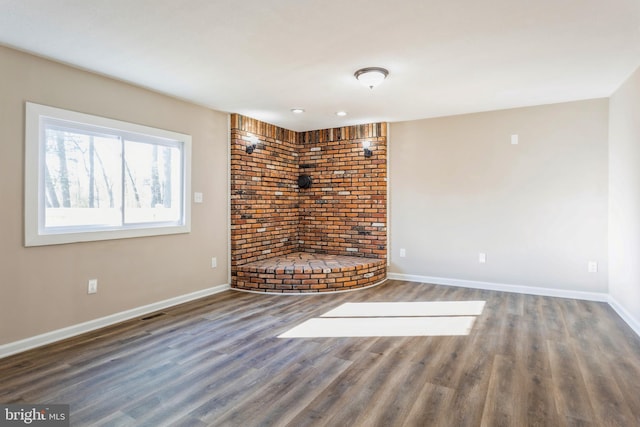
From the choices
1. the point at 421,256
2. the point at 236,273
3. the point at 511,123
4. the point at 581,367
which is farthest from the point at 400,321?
the point at 511,123

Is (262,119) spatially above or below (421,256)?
above

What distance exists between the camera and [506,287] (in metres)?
4.57

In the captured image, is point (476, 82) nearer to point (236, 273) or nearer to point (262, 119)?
point (262, 119)

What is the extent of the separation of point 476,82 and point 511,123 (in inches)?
53.4

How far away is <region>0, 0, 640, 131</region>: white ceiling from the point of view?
217 cm

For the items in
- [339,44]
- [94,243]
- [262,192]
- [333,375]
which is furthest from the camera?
[262,192]

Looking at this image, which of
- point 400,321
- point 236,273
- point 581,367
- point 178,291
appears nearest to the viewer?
point 581,367

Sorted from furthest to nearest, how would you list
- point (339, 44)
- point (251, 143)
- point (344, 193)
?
point (344, 193) → point (251, 143) → point (339, 44)

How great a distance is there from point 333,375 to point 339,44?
7.93 feet

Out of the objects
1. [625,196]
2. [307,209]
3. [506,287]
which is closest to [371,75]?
[625,196]

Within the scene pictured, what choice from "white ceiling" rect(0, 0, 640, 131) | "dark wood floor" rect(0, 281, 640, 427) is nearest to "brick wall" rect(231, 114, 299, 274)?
"white ceiling" rect(0, 0, 640, 131)

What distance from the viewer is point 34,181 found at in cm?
282

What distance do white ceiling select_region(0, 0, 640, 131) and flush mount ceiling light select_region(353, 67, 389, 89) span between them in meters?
0.09
